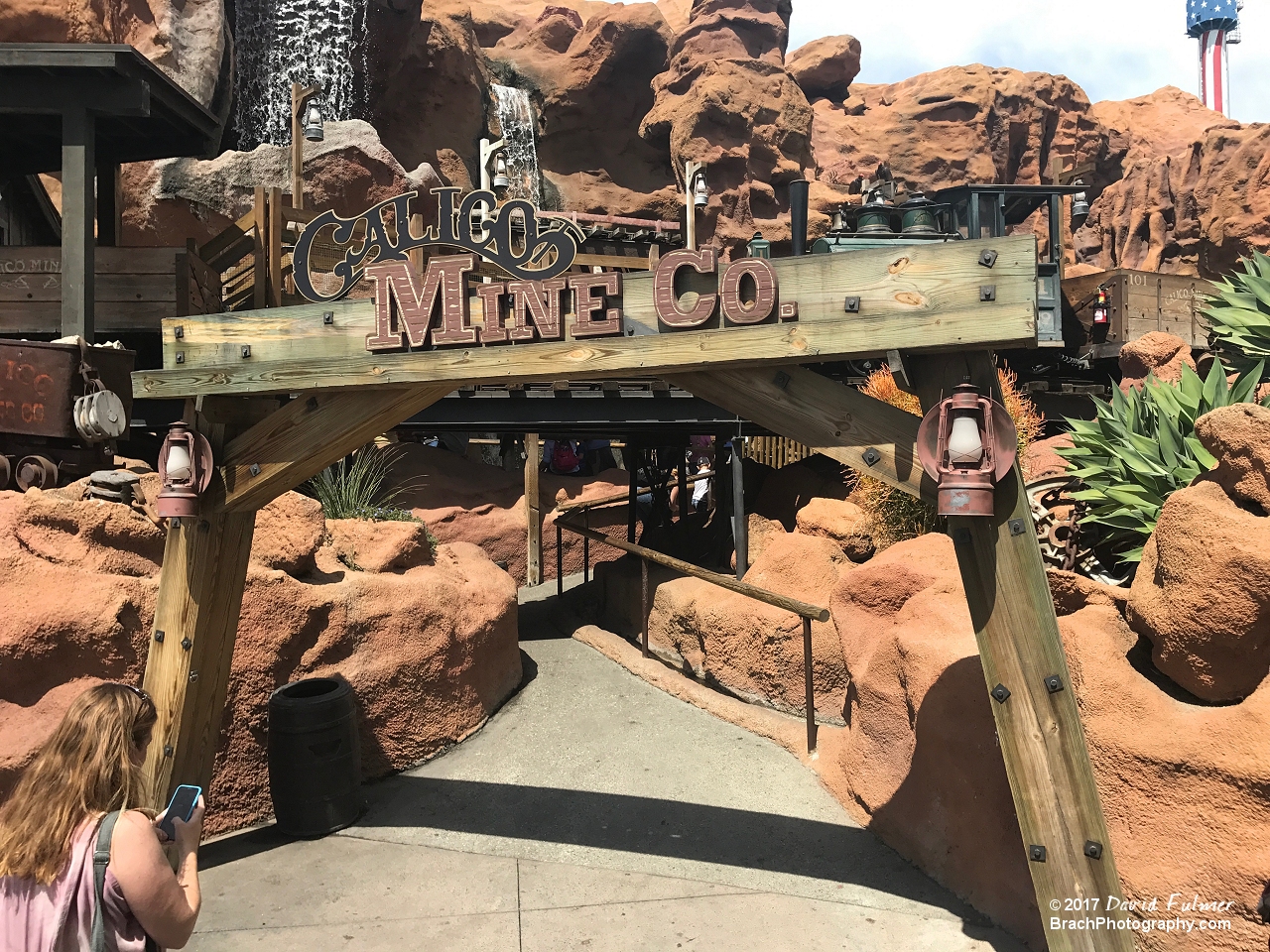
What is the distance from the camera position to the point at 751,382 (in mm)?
3709

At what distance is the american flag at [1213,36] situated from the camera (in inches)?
2451

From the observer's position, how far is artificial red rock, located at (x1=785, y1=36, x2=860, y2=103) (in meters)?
36.6

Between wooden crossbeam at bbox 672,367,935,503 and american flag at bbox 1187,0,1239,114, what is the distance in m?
73.4

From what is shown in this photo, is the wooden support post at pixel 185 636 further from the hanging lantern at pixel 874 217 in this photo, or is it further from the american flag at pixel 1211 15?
the american flag at pixel 1211 15

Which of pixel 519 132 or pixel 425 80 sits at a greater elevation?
pixel 425 80

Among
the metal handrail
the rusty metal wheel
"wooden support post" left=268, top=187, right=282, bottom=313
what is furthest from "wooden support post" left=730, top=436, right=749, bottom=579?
the rusty metal wheel

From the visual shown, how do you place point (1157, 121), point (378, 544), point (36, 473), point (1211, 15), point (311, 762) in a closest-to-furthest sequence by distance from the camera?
point (311, 762), point (36, 473), point (378, 544), point (1157, 121), point (1211, 15)

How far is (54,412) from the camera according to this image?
634 centimetres

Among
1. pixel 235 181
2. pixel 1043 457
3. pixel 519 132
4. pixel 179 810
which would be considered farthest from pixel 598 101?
pixel 179 810

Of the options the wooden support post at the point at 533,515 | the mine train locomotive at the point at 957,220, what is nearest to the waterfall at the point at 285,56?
the wooden support post at the point at 533,515

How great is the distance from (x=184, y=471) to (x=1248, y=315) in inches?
241

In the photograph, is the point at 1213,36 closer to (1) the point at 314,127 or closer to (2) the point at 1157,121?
(2) the point at 1157,121

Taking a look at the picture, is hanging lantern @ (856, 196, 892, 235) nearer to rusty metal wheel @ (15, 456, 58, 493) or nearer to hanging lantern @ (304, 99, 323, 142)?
hanging lantern @ (304, 99, 323, 142)

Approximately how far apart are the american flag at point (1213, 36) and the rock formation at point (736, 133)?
164 ft
